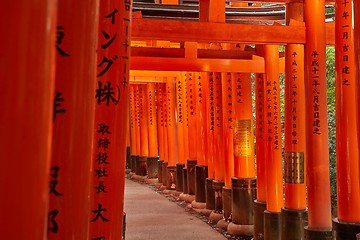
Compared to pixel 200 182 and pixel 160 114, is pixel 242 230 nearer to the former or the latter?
Answer: pixel 200 182

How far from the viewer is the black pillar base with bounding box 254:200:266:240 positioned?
739 centimetres

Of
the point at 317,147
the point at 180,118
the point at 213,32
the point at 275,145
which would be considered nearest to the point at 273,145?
the point at 275,145

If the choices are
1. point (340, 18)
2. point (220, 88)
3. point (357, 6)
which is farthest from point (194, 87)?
point (357, 6)

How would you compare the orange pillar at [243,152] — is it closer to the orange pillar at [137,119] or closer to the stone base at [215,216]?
the stone base at [215,216]

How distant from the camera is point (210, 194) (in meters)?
10.1

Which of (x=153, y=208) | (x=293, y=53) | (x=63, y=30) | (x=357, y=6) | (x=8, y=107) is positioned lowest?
(x=153, y=208)

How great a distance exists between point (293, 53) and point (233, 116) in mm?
2257

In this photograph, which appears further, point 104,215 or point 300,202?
point 300,202

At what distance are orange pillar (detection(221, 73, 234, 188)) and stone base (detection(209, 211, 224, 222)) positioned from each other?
846mm

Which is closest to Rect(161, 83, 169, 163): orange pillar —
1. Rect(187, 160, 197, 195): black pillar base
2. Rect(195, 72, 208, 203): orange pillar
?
Rect(187, 160, 197, 195): black pillar base

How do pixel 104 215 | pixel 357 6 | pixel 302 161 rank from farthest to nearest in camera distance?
pixel 302 161, pixel 357 6, pixel 104 215

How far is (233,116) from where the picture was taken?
827 centimetres

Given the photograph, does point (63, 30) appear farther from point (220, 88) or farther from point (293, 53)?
point (220, 88)

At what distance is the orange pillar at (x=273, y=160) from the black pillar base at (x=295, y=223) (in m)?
0.58
